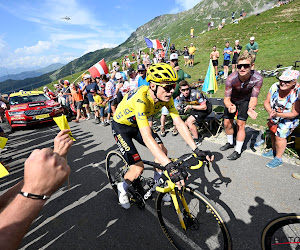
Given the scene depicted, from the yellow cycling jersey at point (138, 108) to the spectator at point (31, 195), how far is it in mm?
1509

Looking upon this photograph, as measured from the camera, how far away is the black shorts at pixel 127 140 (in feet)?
9.55

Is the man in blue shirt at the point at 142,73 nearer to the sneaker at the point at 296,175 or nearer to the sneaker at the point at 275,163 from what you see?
the sneaker at the point at 275,163

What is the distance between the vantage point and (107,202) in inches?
139

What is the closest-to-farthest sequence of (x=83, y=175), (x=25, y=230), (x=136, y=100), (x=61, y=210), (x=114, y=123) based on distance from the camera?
1. (x=25, y=230)
2. (x=136, y=100)
3. (x=114, y=123)
4. (x=61, y=210)
5. (x=83, y=175)

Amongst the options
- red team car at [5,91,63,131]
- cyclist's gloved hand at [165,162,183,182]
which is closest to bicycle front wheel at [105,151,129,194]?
cyclist's gloved hand at [165,162,183,182]

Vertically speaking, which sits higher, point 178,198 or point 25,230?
point 25,230

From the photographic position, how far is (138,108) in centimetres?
249

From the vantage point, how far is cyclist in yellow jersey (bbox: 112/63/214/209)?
2230mm

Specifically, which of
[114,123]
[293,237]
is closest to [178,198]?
[293,237]

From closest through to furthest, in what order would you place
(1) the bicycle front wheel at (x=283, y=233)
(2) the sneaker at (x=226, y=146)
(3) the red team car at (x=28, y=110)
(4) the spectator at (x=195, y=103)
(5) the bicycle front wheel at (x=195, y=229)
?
(1) the bicycle front wheel at (x=283, y=233) < (5) the bicycle front wheel at (x=195, y=229) < (2) the sneaker at (x=226, y=146) < (4) the spectator at (x=195, y=103) < (3) the red team car at (x=28, y=110)

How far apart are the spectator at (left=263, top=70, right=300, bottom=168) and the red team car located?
390 inches

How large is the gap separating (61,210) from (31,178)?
3131 mm

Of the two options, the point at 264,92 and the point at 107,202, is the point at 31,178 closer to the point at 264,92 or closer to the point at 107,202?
the point at 107,202

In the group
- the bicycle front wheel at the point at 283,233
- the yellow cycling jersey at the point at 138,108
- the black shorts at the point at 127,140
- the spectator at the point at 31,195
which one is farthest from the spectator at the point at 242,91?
the spectator at the point at 31,195
